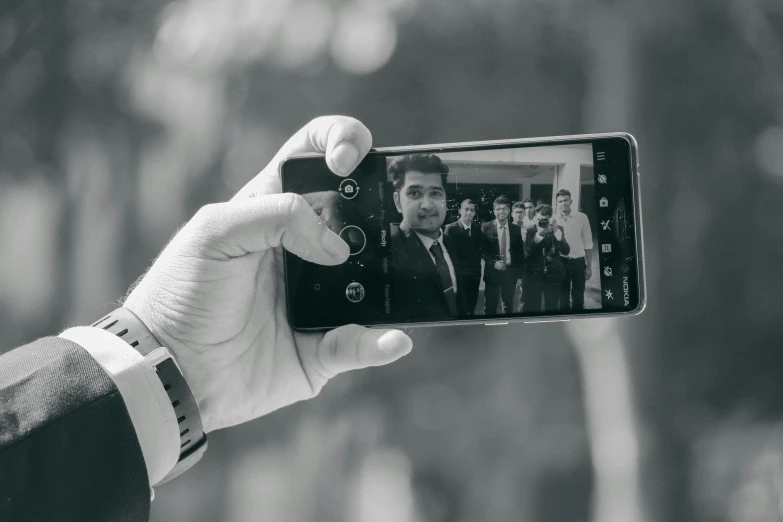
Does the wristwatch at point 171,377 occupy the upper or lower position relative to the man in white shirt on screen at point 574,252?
lower

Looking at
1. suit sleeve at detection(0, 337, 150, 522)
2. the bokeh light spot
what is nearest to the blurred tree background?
the bokeh light spot

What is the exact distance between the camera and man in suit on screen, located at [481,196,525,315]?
1.56 ft

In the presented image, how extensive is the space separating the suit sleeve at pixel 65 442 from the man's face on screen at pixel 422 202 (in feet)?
0.76

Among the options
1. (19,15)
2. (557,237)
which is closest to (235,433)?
(557,237)

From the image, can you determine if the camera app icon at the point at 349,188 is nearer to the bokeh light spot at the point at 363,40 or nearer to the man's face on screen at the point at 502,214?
the man's face on screen at the point at 502,214

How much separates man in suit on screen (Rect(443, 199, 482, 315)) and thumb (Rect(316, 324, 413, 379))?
0.06 meters

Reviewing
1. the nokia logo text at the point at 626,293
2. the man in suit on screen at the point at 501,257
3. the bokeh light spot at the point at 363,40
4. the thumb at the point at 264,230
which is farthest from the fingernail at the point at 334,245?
the bokeh light spot at the point at 363,40

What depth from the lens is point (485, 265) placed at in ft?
1.57

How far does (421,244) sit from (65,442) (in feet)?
0.87

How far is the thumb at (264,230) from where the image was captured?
453mm

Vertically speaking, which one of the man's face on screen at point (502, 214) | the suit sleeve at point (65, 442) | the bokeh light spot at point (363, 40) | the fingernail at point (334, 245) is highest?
the bokeh light spot at point (363, 40)

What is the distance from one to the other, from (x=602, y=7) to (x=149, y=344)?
1.96ft

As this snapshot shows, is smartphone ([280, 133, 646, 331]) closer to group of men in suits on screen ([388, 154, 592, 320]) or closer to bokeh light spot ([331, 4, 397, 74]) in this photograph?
group of men in suits on screen ([388, 154, 592, 320])

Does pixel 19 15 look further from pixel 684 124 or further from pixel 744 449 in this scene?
pixel 744 449
